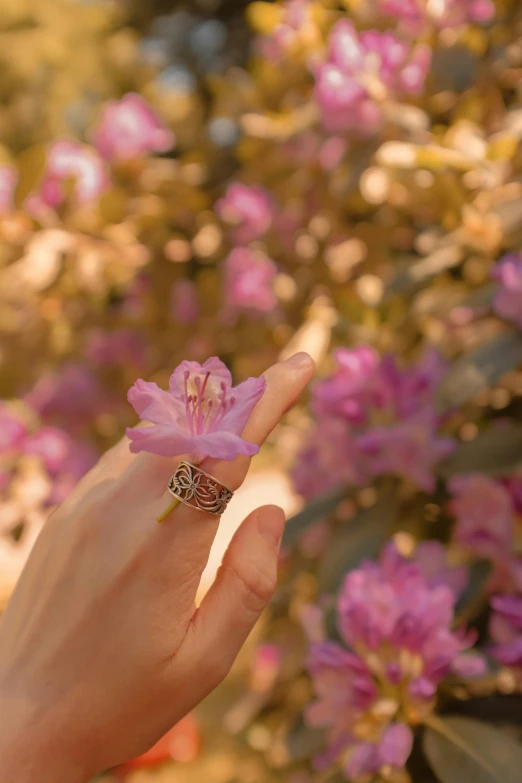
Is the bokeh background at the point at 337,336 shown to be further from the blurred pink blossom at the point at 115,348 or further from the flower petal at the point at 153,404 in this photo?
the flower petal at the point at 153,404

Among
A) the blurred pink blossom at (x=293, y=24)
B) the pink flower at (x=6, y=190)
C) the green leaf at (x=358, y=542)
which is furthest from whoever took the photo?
the pink flower at (x=6, y=190)

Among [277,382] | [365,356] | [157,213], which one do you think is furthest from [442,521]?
[157,213]

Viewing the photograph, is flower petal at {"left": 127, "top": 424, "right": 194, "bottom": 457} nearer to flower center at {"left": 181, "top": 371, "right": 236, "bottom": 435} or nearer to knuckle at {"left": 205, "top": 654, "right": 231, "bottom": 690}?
flower center at {"left": 181, "top": 371, "right": 236, "bottom": 435}

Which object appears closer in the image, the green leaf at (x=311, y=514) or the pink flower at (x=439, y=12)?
the green leaf at (x=311, y=514)

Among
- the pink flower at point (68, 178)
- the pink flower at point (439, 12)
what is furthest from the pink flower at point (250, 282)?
the pink flower at point (439, 12)

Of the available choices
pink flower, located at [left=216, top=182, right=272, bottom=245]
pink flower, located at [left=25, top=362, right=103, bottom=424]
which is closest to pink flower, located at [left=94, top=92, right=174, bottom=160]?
pink flower, located at [left=216, top=182, right=272, bottom=245]

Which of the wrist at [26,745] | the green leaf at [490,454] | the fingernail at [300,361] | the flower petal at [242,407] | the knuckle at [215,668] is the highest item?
the flower petal at [242,407]
